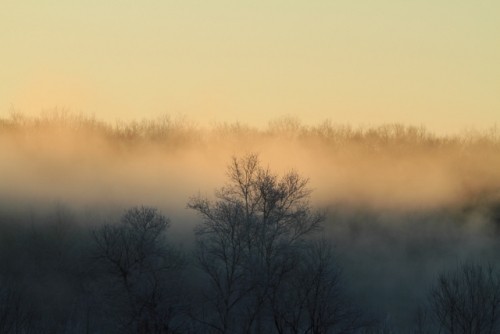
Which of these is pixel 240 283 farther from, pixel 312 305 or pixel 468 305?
pixel 468 305

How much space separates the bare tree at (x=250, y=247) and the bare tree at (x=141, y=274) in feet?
6.90

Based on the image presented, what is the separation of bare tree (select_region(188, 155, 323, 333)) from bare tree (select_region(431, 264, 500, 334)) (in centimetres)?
742

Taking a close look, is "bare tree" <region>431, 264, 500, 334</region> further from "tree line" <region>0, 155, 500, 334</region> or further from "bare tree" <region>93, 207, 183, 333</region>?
"bare tree" <region>93, 207, 183, 333</region>

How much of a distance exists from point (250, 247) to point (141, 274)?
19.0 feet

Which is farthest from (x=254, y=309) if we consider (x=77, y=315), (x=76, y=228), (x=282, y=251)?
(x=76, y=228)

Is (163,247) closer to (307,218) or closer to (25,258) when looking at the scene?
(307,218)

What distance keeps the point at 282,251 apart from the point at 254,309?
11.0 ft

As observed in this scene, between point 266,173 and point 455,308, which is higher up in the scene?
point 266,173

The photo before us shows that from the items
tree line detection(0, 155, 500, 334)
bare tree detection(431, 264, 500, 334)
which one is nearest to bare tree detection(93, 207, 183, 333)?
tree line detection(0, 155, 500, 334)

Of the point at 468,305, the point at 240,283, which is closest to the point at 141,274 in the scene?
the point at 240,283

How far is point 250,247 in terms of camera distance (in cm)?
5050

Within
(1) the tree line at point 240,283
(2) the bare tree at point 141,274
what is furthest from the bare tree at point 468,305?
(2) the bare tree at point 141,274

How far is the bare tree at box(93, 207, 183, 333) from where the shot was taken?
4591 cm

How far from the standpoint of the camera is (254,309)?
49062 mm
